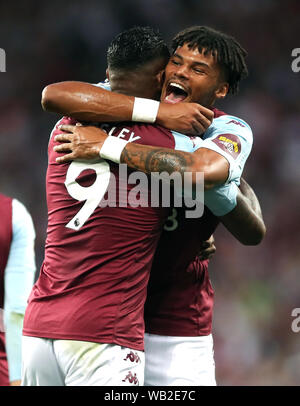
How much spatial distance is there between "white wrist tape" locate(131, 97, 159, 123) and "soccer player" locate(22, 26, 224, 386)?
0.06 m

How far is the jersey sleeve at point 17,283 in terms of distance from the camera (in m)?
2.84

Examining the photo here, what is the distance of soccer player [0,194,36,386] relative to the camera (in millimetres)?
2842

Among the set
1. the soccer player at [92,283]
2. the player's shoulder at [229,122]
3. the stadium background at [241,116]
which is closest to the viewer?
the soccer player at [92,283]

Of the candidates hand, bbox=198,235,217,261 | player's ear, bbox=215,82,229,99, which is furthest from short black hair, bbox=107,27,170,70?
hand, bbox=198,235,217,261

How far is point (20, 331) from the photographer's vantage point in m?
2.85

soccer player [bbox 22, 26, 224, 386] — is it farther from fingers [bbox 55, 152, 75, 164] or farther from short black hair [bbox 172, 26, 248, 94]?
short black hair [bbox 172, 26, 248, 94]

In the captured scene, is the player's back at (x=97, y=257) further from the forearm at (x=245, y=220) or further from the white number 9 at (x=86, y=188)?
the forearm at (x=245, y=220)

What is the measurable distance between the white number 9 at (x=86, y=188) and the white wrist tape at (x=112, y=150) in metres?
0.08

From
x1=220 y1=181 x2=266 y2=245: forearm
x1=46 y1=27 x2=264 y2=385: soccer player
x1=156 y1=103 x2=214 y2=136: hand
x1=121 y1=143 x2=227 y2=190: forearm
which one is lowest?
x1=46 y1=27 x2=264 y2=385: soccer player

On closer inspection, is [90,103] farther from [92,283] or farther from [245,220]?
[245,220]

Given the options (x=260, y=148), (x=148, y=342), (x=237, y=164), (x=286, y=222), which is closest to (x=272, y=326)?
(x=286, y=222)

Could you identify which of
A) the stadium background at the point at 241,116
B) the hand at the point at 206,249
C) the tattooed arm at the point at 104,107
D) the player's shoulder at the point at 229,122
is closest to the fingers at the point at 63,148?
the tattooed arm at the point at 104,107

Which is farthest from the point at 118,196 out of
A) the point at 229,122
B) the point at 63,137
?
the point at 229,122
